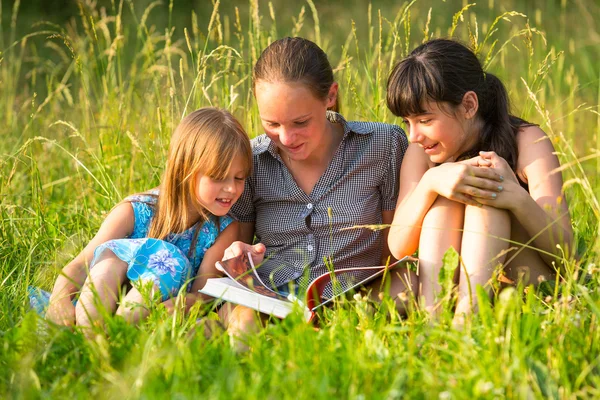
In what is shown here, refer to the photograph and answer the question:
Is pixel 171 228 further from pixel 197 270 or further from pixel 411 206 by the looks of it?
pixel 411 206

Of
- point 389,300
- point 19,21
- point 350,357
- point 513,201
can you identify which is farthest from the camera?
point 19,21

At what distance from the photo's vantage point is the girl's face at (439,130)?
2.47m

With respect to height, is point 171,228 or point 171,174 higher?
point 171,174

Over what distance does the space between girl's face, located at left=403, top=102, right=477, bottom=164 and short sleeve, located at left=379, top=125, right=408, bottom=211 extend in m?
0.23

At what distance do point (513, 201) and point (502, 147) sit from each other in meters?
0.29

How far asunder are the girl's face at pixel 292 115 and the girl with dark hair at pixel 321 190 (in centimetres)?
1

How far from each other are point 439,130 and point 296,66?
0.49 meters

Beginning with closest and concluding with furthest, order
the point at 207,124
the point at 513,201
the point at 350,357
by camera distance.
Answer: the point at 350,357 → the point at 513,201 → the point at 207,124

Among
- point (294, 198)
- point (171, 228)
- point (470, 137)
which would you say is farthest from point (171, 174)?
point (470, 137)

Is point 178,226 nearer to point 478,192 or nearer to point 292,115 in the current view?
point 292,115

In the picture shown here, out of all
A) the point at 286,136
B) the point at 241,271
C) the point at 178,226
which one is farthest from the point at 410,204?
the point at 178,226

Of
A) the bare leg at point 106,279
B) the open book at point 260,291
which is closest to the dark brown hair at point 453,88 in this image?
the open book at point 260,291

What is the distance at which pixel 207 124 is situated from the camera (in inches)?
104

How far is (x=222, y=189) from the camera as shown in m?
2.60
